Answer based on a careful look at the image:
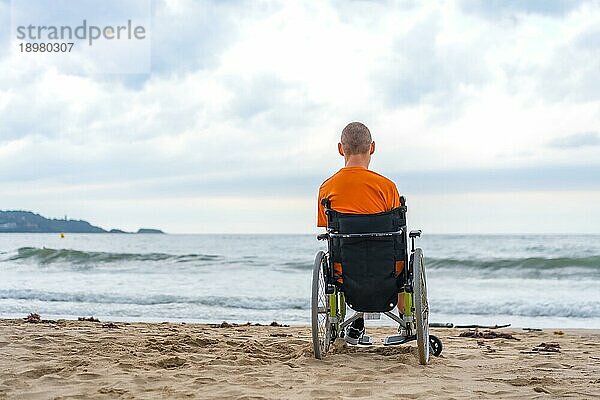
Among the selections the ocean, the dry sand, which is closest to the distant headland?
the ocean

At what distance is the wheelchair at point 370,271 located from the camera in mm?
4426

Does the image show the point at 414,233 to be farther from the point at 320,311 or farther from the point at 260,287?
the point at 260,287

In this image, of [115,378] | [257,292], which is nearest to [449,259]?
[257,292]

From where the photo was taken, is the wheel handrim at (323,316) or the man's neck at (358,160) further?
the man's neck at (358,160)

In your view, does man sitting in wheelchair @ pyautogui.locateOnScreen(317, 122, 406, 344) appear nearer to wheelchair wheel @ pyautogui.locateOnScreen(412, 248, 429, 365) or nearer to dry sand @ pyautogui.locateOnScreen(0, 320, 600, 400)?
wheelchair wheel @ pyautogui.locateOnScreen(412, 248, 429, 365)

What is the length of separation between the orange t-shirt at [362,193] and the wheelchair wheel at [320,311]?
0.36 metres

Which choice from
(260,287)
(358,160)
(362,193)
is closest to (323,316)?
(362,193)

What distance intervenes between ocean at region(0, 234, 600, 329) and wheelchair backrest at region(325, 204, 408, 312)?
4683mm

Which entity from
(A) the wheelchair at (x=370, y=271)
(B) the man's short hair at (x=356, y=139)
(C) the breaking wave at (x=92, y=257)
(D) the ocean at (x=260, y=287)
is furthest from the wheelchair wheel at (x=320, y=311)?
(C) the breaking wave at (x=92, y=257)

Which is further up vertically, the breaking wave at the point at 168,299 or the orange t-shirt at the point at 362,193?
the orange t-shirt at the point at 362,193

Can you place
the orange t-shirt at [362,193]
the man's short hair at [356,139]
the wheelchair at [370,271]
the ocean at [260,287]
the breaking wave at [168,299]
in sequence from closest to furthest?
the wheelchair at [370,271] → the orange t-shirt at [362,193] → the man's short hair at [356,139] → the ocean at [260,287] → the breaking wave at [168,299]

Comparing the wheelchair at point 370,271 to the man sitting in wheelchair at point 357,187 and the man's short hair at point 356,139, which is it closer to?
the man sitting in wheelchair at point 357,187

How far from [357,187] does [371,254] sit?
465mm

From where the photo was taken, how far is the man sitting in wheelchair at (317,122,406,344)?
4594mm
